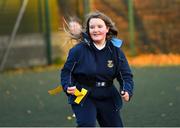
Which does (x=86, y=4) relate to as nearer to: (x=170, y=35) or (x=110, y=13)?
(x=110, y=13)

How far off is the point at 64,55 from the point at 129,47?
6.20 feet

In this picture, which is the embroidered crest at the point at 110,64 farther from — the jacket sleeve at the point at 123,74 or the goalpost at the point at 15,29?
the goalpost at the point at 15,29

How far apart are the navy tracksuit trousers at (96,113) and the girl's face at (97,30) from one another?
1.71 feet

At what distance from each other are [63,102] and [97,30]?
404 centimetres

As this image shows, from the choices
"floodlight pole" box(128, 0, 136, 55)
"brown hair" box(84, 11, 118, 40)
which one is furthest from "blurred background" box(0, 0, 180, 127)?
"brown hair" box(84, 11, 118, 40)

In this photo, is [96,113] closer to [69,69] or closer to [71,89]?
[71,89]

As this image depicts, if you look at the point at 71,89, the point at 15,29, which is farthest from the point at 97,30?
the point at 15,29

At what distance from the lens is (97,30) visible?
5.34m

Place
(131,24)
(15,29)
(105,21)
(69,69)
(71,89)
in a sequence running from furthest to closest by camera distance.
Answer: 1. (131,24)
2. (15,29)
3. (105,21)
4. (69,69)
5. (71,89)

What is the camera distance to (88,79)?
5.30 metres

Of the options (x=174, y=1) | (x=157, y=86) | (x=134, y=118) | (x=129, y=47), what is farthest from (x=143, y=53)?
(x=134, y=118)

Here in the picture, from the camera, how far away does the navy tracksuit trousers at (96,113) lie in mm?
5207

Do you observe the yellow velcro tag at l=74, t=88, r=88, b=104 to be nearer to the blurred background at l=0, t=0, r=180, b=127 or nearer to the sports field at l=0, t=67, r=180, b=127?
the sports field at l=0, t=67, r=180, b=127

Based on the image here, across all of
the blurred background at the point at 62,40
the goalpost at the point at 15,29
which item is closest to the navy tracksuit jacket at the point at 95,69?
the blurred background at the point at 62,40
